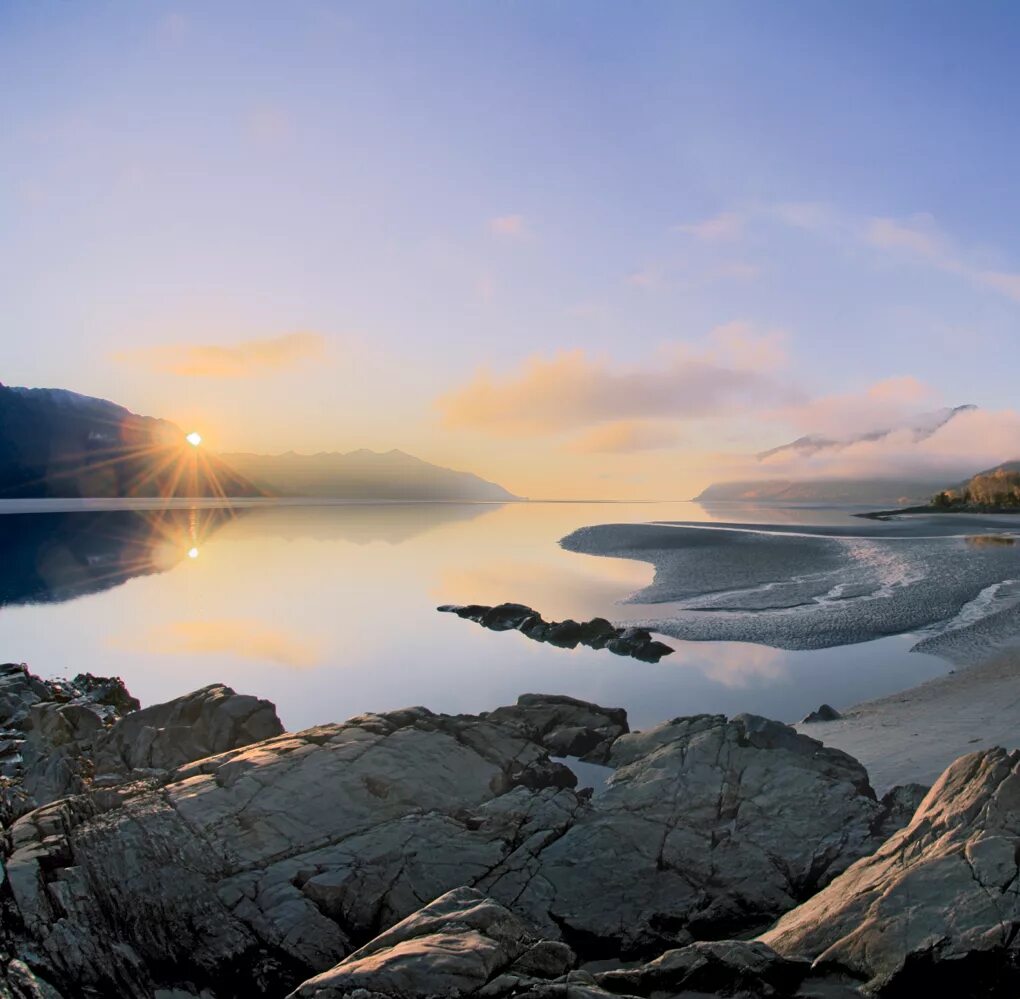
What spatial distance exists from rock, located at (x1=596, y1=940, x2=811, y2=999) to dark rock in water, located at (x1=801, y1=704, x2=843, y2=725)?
1313 centimetres

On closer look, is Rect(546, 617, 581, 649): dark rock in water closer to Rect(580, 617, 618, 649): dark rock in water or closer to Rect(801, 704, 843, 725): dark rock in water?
Rect(580, 617, 618, 649): dark rock in water

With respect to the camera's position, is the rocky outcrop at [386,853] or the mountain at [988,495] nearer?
the rocky outcrop at [386,853]

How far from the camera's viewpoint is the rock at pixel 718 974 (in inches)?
243

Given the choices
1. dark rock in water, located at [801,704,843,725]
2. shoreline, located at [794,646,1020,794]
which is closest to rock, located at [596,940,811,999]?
shoreline, located at [794,646,1020,794]

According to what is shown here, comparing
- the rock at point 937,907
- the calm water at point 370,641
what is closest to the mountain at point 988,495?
the calm water at point 370,641

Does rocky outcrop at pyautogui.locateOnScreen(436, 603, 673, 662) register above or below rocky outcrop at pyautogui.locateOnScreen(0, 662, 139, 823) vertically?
below

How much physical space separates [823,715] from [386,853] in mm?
13863

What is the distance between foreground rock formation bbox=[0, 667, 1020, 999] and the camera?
20.8 feet

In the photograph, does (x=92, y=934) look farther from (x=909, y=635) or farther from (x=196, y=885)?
(x=909, y=635)

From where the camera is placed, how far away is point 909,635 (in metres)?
27.2

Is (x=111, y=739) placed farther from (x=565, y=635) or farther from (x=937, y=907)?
(x=565, y=635)

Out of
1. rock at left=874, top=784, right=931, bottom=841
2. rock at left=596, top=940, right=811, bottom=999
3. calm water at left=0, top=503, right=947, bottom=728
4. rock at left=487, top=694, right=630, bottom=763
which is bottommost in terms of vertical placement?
calm water at left=0, top=503, right=947, bottom=728

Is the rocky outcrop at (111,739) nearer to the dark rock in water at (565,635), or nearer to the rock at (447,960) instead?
the rock at (447,960)

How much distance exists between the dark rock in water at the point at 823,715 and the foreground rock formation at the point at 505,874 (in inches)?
206
